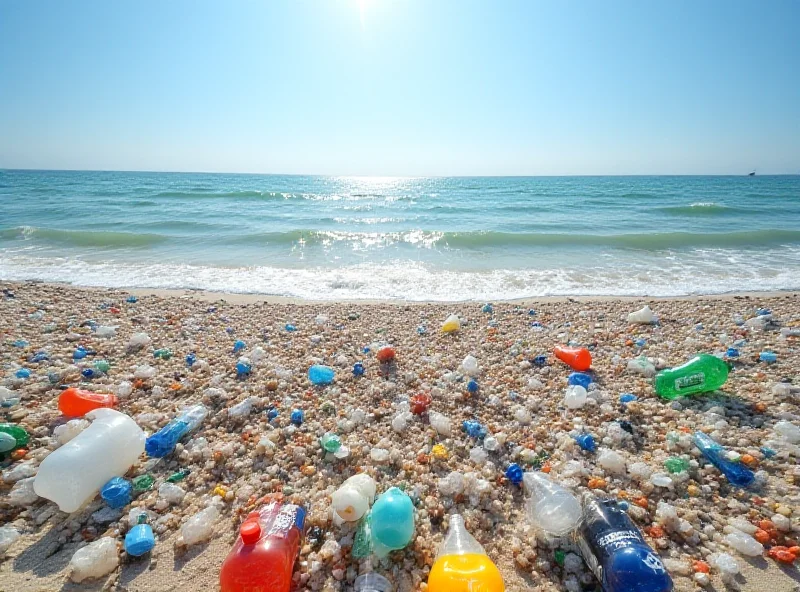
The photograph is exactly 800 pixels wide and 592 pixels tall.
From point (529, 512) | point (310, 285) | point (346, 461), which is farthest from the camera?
point (310, 285)

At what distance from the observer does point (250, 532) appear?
1.52 m

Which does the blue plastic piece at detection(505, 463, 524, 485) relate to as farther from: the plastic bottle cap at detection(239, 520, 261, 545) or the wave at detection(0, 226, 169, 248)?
the wave at detection(0, 226, 169, 248)

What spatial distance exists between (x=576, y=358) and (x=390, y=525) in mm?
2557

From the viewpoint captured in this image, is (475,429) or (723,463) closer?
(723,463)

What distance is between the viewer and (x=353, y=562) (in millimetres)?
1729

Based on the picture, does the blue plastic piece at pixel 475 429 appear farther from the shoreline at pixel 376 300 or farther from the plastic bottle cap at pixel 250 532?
the shoreline at pixel 376 300

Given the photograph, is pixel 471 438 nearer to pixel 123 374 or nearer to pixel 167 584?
pixel 167 584

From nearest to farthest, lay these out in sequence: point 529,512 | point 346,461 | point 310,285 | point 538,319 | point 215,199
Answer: point 529,512 → point 346,461 → point 538,319 → point 310,285 → point 215,199

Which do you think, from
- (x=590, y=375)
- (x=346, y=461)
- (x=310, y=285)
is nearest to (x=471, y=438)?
(x=346, y=461)

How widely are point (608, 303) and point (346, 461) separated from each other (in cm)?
508

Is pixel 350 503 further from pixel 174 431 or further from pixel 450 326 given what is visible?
pixel 450 326

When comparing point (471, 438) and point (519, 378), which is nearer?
point (471, 438)

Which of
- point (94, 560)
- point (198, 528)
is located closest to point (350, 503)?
point (198, 528)

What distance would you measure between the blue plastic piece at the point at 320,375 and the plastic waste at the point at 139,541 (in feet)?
5.22
